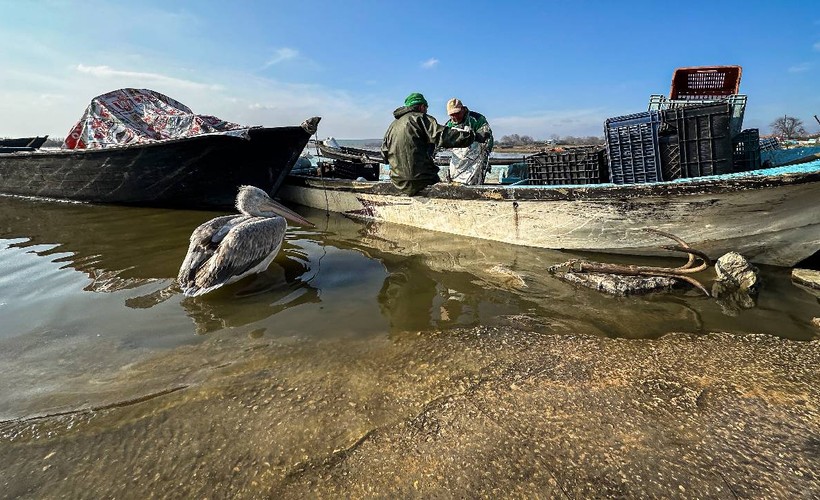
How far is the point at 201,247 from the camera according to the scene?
413cm

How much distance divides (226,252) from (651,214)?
467 cm

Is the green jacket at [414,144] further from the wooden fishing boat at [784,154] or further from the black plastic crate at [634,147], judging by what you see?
the wooden fishing boat at [784,154]

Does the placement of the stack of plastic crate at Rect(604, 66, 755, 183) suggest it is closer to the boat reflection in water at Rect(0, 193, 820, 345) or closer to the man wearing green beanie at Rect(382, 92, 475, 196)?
the boat reflection in water at Rect(0, 193, 820, 345)

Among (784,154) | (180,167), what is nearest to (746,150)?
(784,154)

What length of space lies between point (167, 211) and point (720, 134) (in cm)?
1035

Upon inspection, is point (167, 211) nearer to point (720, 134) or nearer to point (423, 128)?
point (423, 128)

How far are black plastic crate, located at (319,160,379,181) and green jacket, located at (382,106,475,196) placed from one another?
4.18 metres

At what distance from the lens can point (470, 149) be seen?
6172 millimetres

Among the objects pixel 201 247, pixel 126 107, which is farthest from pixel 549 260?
pixel 126 107

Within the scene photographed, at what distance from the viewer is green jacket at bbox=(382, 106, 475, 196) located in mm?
5133

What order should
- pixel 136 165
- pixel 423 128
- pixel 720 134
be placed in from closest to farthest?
pixel 720 134 < pixel 423 128 < pixel 136 165

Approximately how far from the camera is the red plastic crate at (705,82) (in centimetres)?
626

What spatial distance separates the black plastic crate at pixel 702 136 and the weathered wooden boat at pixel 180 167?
6490 mm

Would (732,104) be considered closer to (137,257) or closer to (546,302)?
(546,302)
